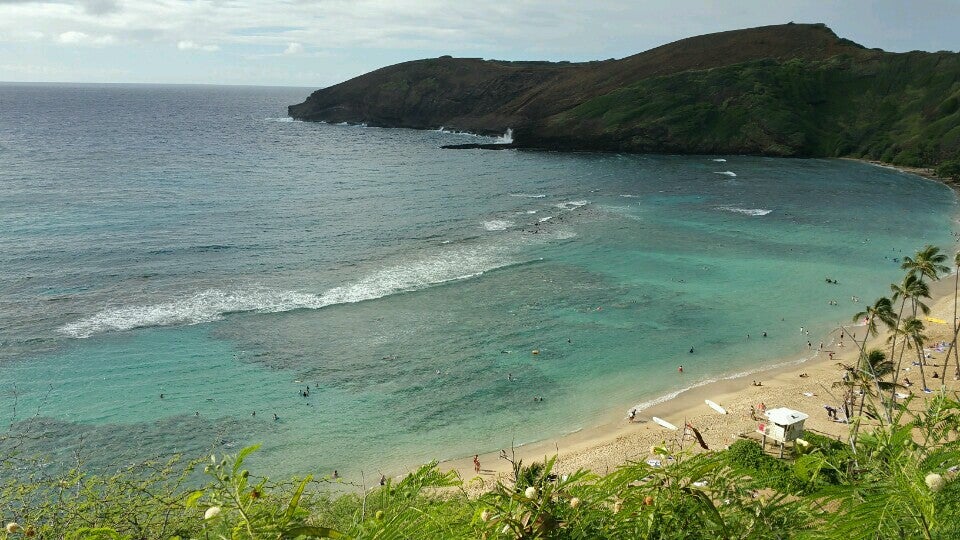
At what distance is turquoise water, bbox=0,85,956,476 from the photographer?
36062mm

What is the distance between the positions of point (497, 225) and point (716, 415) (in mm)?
43667

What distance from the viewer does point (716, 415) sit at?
36.2 m

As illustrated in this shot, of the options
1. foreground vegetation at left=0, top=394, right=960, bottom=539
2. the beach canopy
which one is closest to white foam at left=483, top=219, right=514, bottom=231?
the beach canopy

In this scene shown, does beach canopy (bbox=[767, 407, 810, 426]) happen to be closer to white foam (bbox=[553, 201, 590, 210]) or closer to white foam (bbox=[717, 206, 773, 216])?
white foam (bbox=[553, 201, 590, 210])

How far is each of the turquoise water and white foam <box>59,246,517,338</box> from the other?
0.86 ft

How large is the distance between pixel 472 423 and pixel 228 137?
142m

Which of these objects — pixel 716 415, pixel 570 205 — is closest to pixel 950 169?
pixel 570 205

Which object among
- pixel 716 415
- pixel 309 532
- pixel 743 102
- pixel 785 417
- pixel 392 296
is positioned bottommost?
pixel 716 415

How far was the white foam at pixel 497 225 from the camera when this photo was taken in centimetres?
7469

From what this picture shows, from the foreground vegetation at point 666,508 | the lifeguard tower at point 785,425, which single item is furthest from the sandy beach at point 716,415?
the foreground vegetation at point 666,508

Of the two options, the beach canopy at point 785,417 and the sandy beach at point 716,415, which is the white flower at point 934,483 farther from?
the beach canopy at point 785,417

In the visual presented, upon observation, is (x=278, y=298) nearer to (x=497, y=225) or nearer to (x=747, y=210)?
(x=497, y=225)

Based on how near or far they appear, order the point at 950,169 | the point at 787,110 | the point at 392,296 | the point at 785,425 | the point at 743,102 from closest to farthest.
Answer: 1. the point at 785,425
2. the point at 392,296
3. the point at 950,169
4. the point at 787,110
5. the point at 743,102

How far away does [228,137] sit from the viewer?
15700 cm
